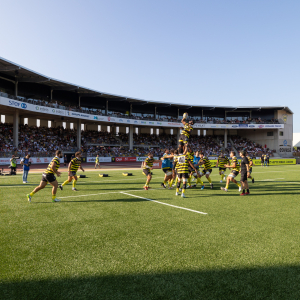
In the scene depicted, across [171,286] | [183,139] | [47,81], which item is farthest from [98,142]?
[171,286]

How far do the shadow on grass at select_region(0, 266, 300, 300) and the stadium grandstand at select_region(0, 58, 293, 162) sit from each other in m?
32.1

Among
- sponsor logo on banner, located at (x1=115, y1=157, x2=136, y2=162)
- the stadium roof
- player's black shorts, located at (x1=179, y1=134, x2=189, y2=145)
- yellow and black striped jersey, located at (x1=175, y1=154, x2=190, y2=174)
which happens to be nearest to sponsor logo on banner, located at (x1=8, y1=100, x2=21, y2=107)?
the stadium roof

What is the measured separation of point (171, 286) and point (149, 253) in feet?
3.37

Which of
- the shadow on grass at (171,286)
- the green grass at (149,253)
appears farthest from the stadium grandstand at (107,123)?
the shadow on grass at (171,286)

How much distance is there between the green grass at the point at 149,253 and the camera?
116 inches

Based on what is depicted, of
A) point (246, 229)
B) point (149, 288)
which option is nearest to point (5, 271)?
point (149, 288)

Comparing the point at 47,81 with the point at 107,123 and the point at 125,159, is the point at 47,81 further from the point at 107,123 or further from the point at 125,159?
the point at 125,159

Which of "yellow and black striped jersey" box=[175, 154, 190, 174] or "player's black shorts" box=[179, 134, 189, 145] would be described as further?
"player's black shorts" box=[179, 134, 189, 145]

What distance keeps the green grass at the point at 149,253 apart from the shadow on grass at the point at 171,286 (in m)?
0.01

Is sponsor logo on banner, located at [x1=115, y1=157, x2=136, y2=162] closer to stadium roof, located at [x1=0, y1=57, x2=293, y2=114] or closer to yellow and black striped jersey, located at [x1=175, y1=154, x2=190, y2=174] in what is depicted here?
stadium roof, located at [x1=0, y1=57, x2=293, y2=114]

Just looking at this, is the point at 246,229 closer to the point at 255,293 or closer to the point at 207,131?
the point at 255,293

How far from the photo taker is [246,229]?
527 centimetres

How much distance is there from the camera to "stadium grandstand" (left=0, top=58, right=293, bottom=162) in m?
34.3

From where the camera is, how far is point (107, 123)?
51.0 m
